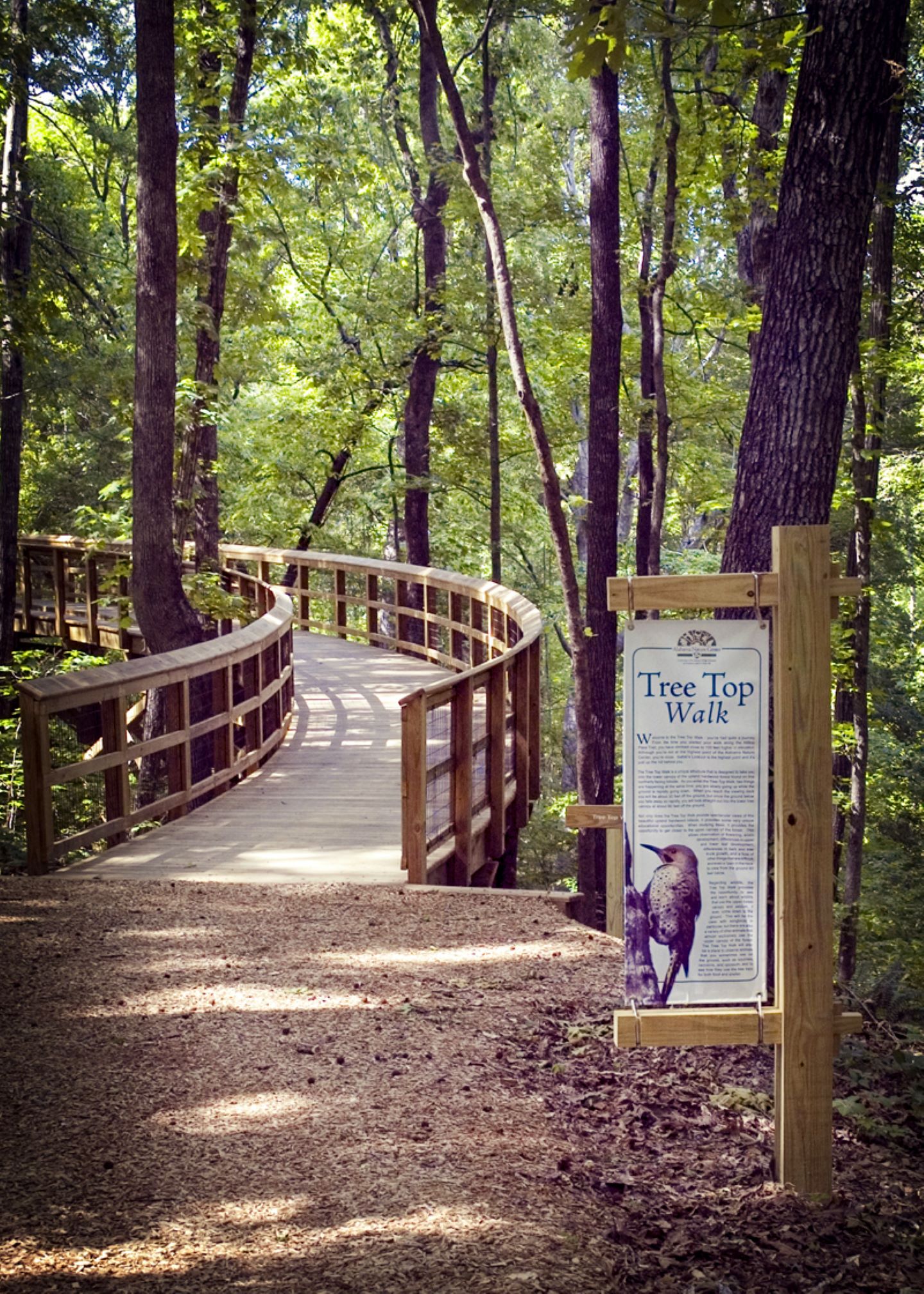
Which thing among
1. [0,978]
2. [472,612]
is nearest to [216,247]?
[472,612]

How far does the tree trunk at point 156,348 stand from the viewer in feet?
34.1

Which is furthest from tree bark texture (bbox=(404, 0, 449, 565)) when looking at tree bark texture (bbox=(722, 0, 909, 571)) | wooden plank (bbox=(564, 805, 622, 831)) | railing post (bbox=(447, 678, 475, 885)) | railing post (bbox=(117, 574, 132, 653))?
wooden plank (bbox=(564, 805, 622, 831))

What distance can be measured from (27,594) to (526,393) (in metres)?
12.9

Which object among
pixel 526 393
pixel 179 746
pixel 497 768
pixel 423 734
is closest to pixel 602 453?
pixel 526 393

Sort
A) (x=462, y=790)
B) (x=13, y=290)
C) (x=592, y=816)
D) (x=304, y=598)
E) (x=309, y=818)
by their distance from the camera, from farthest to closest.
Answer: (x=304, y=598) → (x=13, y=290) → (x=309, y=818) → (x=462, y=790) → (x=592, y=816)

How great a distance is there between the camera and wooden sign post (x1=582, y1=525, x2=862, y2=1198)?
3566 millimetres

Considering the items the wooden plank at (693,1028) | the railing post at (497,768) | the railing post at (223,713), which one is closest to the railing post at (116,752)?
the railing post at (223,713)

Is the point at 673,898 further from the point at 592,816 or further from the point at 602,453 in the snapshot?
the point at 602,453

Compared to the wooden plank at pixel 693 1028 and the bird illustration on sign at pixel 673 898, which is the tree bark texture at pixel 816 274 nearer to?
the bird illustration on sign at pixel 673 898

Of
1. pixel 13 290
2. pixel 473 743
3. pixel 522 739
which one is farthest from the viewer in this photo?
pixel 13 290

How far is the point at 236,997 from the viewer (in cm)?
503

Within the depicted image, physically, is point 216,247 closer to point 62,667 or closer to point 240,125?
point 240,125

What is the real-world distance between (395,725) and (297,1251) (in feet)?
29.5

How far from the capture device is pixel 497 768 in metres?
8.74
